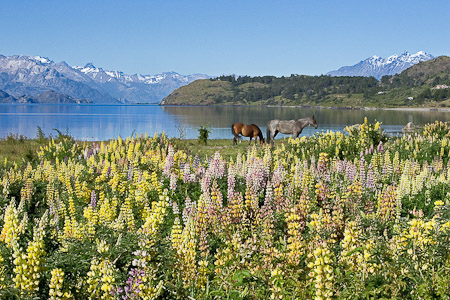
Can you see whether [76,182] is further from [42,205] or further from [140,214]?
[140,214]

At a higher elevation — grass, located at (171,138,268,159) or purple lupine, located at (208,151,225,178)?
purple lupine, located at (208,151,225,178)

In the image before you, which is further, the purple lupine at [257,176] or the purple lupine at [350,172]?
the purple lupine at [350,172]

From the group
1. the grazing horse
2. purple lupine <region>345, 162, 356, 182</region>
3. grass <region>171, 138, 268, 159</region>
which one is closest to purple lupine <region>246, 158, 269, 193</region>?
purple lupine <region>345, 162, 356, 182</region>

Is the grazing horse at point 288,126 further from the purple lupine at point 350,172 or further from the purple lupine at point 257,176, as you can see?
the purple lupine at point 257,176

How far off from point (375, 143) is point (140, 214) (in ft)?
46.3

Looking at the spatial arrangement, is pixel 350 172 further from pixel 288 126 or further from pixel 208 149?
pixel 288 126

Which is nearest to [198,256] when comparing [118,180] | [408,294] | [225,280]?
[225,280]

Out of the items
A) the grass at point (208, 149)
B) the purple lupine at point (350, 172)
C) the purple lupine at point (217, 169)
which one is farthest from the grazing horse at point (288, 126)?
the purple lupine at point (217, 169)

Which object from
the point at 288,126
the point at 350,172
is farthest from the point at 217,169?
the point at 288,126

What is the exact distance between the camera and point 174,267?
17.3 feet

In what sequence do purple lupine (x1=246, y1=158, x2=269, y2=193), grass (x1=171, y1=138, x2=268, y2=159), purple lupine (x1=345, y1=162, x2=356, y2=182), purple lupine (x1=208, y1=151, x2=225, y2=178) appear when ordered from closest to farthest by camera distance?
purple lupine (x1=246, y1=158, x2=269, y2=193)
purple lupine (x1=208, y1=151, x2=225, y2=178)
purple lupine (x1=345, y1=162, x2=356, y2=182)
grass (x1=171, y1=138, x2=268, y2=159)

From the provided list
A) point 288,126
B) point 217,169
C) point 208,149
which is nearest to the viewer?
point 217,169

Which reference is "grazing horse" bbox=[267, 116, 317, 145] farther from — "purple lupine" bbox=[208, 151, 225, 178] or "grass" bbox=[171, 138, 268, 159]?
"purple lupine" bbox=[208, 151, 225, 178]

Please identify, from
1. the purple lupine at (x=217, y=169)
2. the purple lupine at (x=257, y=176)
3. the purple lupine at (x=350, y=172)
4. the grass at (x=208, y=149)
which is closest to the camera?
the purple lupine at (x=257, y=176)
